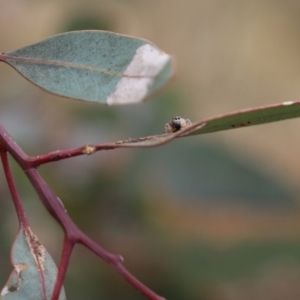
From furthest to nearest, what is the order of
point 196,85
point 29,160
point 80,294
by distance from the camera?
point 196,85, point 80,294, point 29,160

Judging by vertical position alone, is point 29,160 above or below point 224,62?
above

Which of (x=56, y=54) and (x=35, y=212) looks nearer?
(x=56, y=54)

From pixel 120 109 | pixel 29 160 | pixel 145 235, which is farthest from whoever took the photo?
pixel 120 109

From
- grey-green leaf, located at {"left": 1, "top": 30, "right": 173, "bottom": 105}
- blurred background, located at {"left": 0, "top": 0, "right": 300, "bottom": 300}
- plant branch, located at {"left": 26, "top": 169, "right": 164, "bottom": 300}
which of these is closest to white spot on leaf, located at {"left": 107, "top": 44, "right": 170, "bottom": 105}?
grey-green leaf, located at {"left": 1, "top": 30, "right": 173, "bottom": 105}

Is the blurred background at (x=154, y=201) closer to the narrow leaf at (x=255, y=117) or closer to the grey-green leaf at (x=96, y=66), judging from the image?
the grey-green leaf at (x=96, y=66)

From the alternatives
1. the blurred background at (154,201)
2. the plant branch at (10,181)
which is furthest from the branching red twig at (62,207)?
the blurred background at (154,201)

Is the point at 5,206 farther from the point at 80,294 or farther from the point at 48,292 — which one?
the point at 48,292

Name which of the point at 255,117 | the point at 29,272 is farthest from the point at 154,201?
the point at 255,117

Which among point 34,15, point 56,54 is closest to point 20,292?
point 56,54
